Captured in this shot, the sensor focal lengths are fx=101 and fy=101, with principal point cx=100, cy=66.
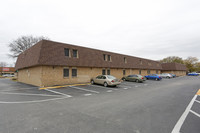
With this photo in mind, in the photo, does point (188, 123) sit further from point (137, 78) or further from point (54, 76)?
point (137, 78)

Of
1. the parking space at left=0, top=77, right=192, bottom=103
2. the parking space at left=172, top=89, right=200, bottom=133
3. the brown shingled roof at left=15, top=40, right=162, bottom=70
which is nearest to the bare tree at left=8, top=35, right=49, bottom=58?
the brown shingled roof at left=15, top=40, right=162, bottom=70

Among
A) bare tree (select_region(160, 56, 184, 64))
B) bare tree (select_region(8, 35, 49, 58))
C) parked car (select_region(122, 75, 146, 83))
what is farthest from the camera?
bare tree (select_region(160, 56, 184, 64))

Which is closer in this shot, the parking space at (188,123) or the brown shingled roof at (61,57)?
the parking space at (188,123)

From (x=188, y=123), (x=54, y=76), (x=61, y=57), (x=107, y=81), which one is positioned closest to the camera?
(x=188, y=123)

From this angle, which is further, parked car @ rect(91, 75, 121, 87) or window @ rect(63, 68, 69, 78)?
window @ rect(63, 68, 69, 78)

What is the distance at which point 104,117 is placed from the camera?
4465mm

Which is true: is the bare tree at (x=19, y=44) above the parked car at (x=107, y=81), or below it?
above

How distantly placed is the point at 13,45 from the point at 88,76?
29650mm

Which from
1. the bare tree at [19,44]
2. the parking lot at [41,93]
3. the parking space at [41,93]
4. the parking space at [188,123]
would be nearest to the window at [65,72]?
the parking space at [41,93]

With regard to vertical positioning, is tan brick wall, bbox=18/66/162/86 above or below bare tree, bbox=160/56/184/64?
below

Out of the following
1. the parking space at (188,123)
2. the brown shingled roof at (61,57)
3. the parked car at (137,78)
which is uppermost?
the brown shingled roof at (61,57)

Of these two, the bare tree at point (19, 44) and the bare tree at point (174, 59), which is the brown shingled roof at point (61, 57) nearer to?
the bare tree at point (19, 44)

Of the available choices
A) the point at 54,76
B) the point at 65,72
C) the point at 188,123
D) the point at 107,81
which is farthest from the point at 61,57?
the point at 188,123

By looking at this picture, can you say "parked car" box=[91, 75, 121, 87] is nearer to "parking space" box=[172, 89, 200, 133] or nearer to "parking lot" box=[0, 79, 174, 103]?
"parking lot" box=[0, 79, 174, 103]
